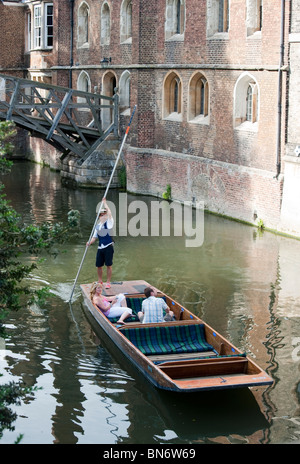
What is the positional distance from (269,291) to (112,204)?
893cm

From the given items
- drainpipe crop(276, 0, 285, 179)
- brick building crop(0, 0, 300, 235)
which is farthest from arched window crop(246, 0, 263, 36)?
drainpipe crop(276, 0, 285, 179)

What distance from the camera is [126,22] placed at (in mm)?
24734

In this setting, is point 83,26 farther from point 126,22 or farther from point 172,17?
Result: point 172,17

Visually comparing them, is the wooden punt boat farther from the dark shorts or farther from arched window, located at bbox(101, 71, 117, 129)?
arched window, located at bbox(101, 71, 117, 129)

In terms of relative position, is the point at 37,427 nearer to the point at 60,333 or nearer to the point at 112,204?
the point at 60,333

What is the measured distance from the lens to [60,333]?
1111 cm

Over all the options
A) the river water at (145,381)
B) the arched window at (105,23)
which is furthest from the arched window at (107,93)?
the river water at (145,381)

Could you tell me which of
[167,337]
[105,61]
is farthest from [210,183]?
[167,337]

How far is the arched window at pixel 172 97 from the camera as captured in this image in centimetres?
2191

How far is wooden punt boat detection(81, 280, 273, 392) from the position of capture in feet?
27.7

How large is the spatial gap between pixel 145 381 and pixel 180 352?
73 cm

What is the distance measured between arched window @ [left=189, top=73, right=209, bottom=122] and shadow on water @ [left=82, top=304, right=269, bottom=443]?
12.4m

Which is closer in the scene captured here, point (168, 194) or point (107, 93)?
point (168, 194)

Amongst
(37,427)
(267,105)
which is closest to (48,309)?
(37,427)
